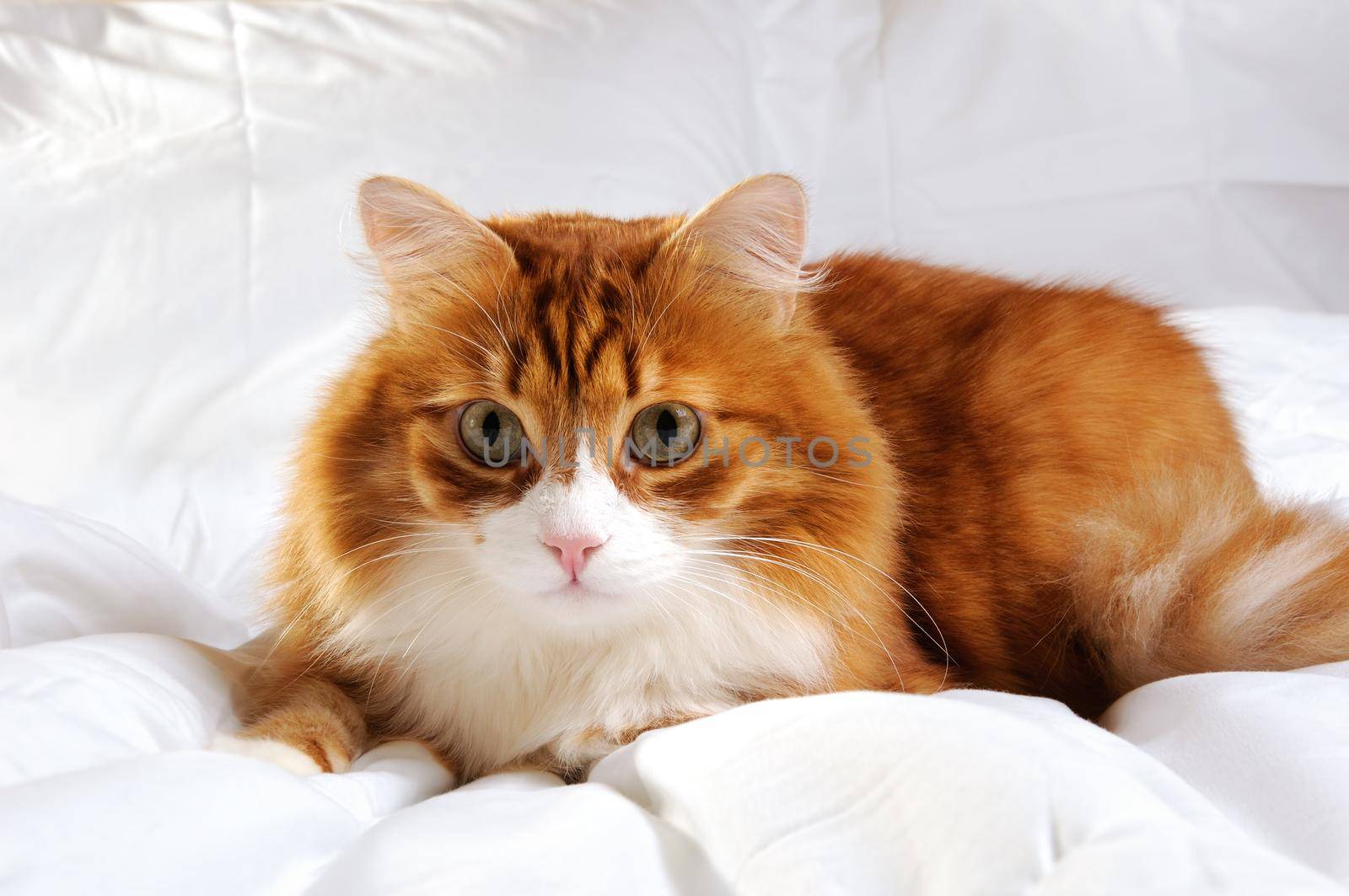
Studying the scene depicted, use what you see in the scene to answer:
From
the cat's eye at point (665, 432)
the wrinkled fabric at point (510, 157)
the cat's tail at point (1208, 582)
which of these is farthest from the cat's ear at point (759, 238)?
the wrinkled fabric at point (510, 157)

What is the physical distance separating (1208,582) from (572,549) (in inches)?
34.6

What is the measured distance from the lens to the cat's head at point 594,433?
1.52m

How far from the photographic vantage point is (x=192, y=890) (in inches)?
42.9

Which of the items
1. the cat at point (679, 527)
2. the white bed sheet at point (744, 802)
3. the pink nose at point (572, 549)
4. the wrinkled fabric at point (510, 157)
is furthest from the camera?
the wrinkled fabric at point (510, 157)

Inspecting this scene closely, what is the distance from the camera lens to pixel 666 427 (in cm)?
159

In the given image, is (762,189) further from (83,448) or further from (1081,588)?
(83,448)

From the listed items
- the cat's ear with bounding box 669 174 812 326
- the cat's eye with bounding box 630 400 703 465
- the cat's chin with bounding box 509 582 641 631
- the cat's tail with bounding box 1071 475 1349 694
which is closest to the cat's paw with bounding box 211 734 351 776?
the cat's chin with bounding box 509 582 641 631

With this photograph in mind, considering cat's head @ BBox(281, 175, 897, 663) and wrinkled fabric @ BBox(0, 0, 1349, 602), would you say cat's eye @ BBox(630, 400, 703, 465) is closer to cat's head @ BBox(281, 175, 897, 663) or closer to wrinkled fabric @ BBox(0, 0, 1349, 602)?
cat's head @ BBox(281, 175, 897, 663)

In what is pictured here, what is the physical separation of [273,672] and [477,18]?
6.68ft

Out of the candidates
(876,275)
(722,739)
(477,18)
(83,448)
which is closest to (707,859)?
(722,739)

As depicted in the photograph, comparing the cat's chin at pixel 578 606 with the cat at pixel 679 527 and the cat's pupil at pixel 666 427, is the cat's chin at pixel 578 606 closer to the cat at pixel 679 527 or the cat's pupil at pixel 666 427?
the cat at pixel 679 527

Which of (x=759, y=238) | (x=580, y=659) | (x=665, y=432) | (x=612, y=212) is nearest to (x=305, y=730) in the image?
(x=580, y=659)

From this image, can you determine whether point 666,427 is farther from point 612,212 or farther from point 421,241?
point 612,212

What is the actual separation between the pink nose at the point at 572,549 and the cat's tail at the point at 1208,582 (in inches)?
30.7
